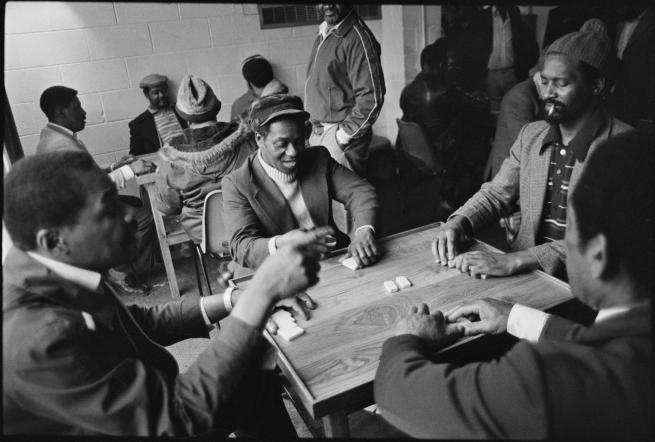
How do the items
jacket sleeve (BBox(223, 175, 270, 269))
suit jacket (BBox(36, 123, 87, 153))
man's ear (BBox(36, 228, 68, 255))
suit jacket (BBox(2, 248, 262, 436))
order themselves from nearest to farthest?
Result: suit jacket (BBox(2, 248, 262, 436)), man's ear (BBox(36, 228, 68, 255)), jacket sleeve (BBox(223, 175, 270, 269)), suit jacket (BBox(36, 123, 87, 153))

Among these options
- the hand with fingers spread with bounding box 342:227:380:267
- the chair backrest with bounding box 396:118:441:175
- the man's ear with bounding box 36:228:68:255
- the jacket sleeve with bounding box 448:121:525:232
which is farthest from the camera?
the chair backrest with bounding box 396:118:441:175

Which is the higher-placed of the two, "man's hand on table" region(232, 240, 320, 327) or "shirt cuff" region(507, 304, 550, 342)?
"man's hand on table" region(232, 240, 320, 327)

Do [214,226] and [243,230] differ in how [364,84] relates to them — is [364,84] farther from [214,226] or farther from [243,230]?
[243,230]

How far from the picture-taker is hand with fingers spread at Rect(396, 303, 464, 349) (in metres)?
1.19

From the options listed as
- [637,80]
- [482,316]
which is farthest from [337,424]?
[637,80]

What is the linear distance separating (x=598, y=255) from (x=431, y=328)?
1.49 ft

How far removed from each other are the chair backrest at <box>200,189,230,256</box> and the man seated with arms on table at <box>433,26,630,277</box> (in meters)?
1.25

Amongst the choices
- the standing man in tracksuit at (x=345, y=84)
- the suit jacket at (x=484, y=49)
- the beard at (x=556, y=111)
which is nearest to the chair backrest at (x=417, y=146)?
the standing man in tracksuit at (x=345, y=84)

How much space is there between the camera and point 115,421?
0.94 metres

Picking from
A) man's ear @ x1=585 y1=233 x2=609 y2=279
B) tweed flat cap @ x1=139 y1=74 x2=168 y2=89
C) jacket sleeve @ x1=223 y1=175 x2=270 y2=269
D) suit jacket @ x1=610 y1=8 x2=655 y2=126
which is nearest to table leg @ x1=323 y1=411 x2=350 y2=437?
man's ear @ x1=585 y1=233 x2=609 y2=279

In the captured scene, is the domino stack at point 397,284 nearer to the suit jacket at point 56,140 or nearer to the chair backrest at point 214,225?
the chair backrest at point 214,225

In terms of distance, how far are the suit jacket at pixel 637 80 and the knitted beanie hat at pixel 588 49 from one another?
1271 mm

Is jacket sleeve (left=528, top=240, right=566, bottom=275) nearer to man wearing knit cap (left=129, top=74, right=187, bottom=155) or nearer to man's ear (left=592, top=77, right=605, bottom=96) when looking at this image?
A: man's ear (left=592, top=77, right=605, bottom=96)

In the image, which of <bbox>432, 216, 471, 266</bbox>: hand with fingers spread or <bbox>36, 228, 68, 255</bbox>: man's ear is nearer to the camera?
<bbox>36, 228, 68, 255</bbox>: man's ear
